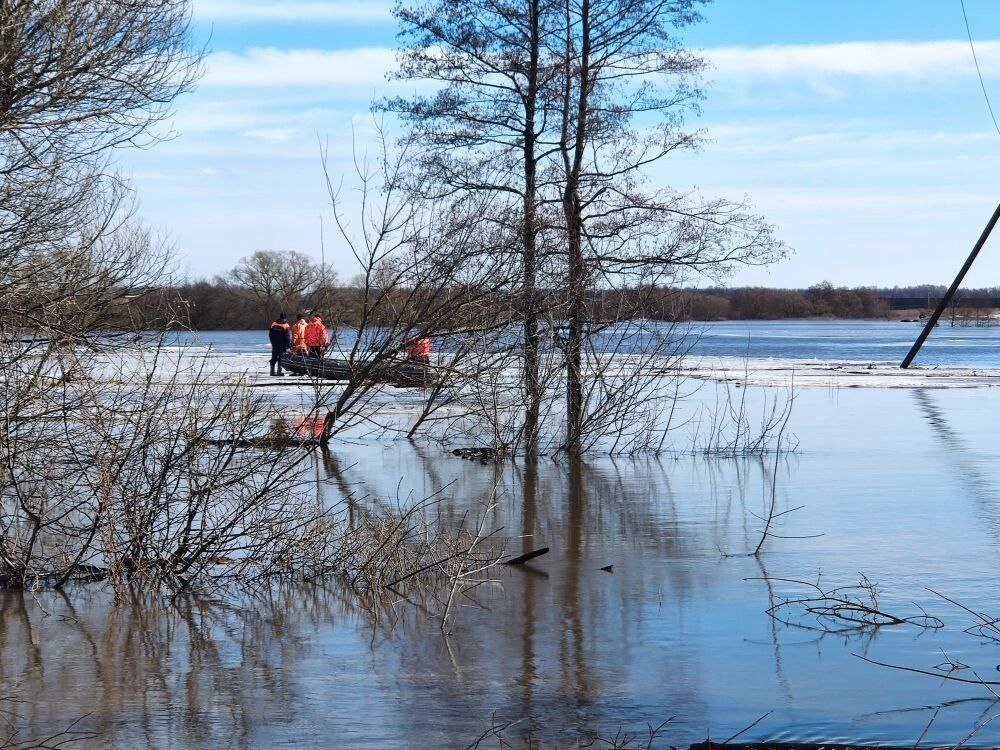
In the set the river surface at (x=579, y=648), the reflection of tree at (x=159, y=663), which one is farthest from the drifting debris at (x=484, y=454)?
the reflection of tree at (x=159, y=663)

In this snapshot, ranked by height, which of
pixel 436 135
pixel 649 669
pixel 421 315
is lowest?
pixel 649 669

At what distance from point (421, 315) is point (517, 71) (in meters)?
5.86

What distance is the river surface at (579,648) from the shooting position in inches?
246

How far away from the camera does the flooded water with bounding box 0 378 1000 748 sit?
6.25 meters

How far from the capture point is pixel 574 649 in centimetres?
760

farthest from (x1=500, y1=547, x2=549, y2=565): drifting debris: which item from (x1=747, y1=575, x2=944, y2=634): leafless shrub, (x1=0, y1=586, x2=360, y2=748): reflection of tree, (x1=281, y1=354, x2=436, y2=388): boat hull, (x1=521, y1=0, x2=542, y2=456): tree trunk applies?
(x1=521, y1=0, x2=542, y2=456): tree trunk

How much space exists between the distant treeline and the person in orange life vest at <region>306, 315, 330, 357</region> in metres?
0.26

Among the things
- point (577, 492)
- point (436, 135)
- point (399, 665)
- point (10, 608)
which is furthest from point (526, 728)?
point (436, 135)

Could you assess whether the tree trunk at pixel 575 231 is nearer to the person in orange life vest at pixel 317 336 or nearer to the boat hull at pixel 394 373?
the boat hull at pixel 394 373

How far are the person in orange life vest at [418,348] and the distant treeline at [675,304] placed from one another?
32.1 inches

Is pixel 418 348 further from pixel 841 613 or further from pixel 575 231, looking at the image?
pixel 841 613

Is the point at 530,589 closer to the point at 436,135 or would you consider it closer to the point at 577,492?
the point at 577,492

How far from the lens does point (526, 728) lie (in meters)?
6.14

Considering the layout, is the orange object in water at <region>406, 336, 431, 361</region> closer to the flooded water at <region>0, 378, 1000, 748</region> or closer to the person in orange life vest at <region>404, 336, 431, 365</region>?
the person in orange life vest at <region>404, 336, 431, 365</region>
